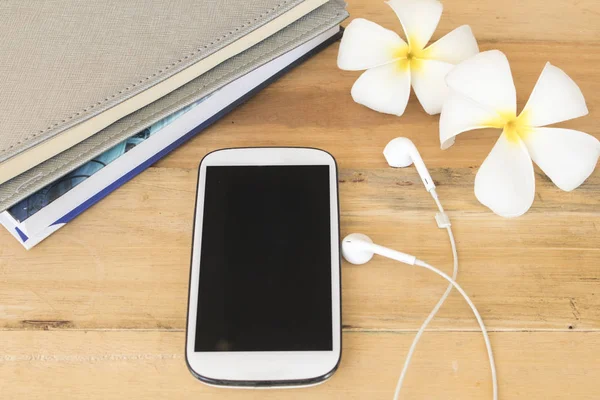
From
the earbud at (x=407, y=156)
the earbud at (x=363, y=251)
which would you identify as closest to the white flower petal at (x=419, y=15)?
the earbud at (x=407, y=156)

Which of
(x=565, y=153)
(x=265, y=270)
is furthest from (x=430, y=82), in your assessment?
(x=265, y=270)

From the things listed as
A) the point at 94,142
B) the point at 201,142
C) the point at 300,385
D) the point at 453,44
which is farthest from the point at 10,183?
the point at 453,44

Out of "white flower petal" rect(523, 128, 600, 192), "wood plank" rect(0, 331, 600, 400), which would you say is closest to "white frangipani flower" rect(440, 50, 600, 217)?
"white flower petal" rect(523, 128, 600, 192)

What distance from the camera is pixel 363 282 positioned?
450 mm

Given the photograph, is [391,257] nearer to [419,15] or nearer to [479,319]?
[479,319]

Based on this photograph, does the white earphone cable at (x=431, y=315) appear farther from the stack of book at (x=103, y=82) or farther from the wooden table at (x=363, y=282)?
the stack of book at (x=103, y=82)

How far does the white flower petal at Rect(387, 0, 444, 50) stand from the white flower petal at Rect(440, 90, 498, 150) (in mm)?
77

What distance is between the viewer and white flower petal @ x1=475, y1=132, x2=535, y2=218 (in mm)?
441

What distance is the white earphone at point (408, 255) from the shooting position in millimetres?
422

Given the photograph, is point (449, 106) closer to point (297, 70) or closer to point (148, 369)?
point (297, 70)

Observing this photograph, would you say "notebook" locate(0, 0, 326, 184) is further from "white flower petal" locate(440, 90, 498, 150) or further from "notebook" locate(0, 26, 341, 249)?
"white flower petal" locate(440, 90, 498, 150)

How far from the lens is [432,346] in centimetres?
43

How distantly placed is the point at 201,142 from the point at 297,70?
13 centimetres

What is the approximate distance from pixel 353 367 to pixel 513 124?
0.25m
